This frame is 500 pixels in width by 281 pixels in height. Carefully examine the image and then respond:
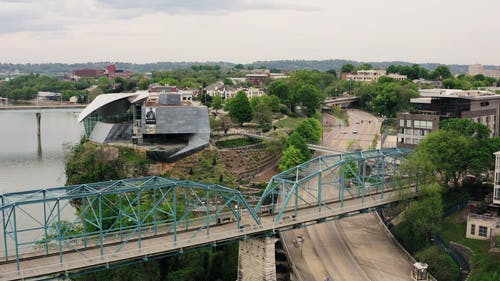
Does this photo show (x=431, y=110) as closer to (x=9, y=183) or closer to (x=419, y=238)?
(x=419, y=238)

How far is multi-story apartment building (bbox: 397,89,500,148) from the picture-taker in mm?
60062

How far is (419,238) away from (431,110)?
2648 centimetres

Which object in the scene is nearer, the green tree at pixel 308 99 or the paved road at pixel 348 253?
the paved road at pixel 348 253

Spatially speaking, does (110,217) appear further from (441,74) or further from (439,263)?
(441,74)

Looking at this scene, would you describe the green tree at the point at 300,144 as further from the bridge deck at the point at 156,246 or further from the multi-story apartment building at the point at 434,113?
the bridge deck at the point at 156,246

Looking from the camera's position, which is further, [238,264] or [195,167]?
[195,167]

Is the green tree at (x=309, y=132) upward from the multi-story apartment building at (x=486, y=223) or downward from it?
upward

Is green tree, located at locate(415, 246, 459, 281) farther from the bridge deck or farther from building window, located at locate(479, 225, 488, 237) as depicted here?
the bridge deck

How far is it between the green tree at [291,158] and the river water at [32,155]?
23.2 m

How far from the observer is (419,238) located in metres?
39.4

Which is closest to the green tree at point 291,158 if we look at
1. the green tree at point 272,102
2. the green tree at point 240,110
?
the green tree at point 240,110

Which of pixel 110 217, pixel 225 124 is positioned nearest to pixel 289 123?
pixel 225 124

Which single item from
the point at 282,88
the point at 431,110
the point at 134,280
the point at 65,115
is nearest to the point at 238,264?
the point at 134,280

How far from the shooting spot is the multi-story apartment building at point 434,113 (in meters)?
60.1
